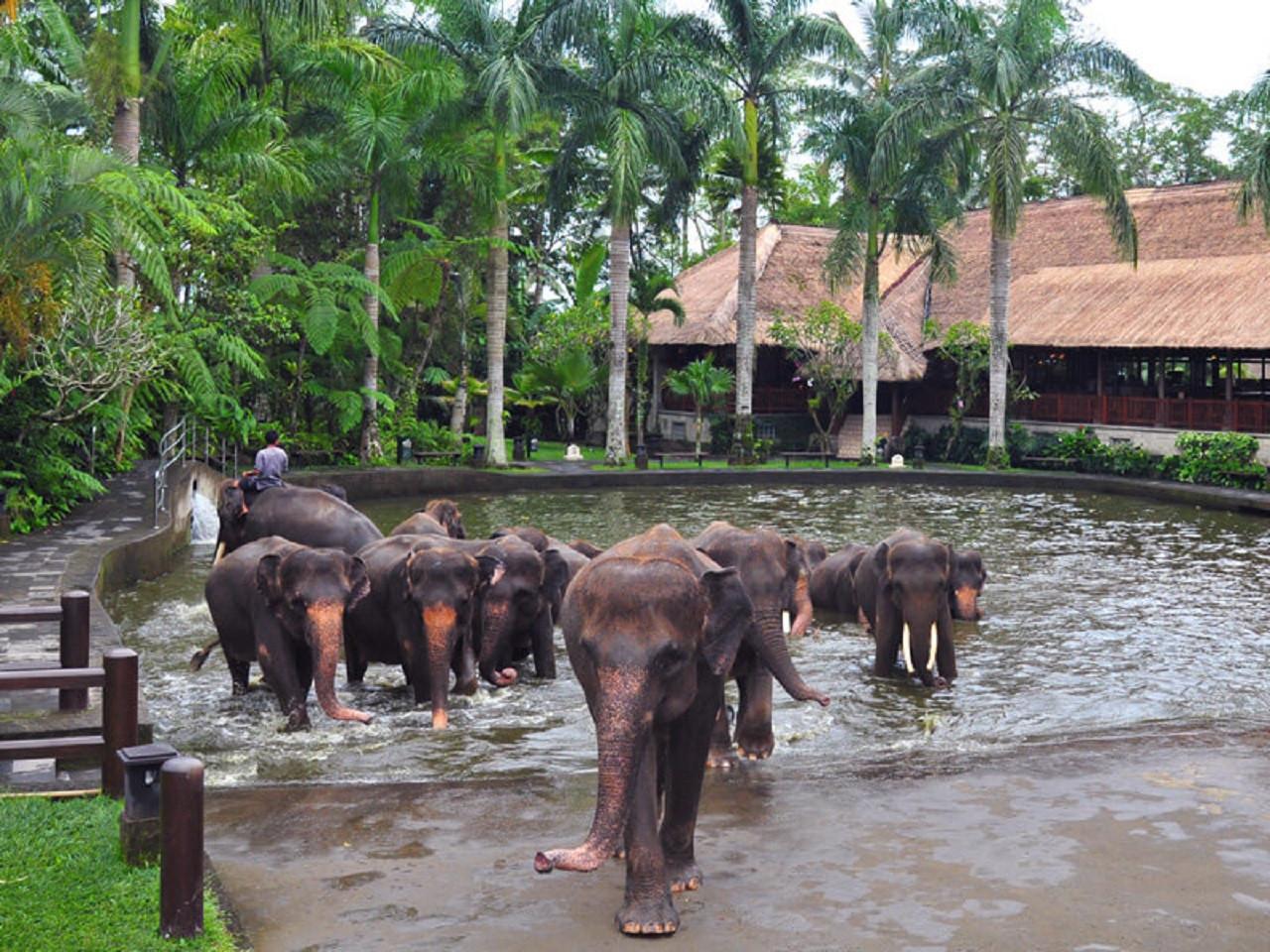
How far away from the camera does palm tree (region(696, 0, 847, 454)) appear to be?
35344mm

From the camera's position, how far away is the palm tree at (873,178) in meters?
36.7

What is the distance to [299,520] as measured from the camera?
15.8 m

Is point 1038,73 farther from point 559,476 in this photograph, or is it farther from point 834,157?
point 559,476

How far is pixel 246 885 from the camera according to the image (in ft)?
23.5

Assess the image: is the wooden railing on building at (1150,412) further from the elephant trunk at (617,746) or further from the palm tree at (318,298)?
the elephant trunk at (617,746)

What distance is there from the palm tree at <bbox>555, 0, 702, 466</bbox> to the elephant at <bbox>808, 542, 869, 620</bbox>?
17.4 metres

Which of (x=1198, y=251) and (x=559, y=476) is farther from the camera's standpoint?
(x=1198, y=251)

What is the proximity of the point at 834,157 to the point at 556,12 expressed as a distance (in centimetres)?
834

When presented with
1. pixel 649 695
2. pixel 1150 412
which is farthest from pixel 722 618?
pixel 1150 412

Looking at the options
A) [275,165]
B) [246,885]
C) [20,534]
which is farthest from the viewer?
[275,165]

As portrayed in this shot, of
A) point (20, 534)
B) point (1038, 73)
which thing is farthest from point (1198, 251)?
point (20, 534)

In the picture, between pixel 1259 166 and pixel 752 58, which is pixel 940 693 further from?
pixel 752 58

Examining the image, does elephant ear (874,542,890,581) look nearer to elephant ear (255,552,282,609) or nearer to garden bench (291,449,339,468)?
elephant ear (255,552,282,609)

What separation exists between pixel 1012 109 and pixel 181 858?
33637 millimetres
